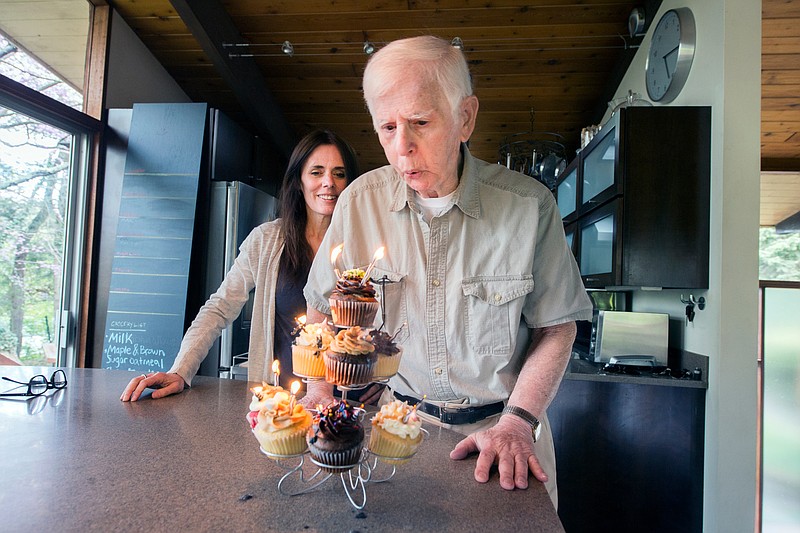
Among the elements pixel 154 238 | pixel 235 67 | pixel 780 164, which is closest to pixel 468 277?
pixel 154 238

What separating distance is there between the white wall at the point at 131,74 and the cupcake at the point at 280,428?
379 cm

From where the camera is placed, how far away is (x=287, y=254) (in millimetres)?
1998

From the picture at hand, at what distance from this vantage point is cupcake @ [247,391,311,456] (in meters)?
0.76

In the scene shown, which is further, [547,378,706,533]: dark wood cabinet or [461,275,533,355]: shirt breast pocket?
[547,378,706,533]: dark wood cabinet

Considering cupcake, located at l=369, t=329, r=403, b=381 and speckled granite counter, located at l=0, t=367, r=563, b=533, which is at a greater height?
cupcake, located at l=369, t=329, r=403, b=381

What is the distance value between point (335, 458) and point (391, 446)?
99mm

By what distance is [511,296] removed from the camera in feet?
3.73

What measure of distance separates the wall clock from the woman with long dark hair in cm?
184

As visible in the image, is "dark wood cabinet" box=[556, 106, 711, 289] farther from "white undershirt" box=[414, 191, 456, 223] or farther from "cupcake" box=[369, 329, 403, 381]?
"cupcake" box=[369, 329, 403, 381]

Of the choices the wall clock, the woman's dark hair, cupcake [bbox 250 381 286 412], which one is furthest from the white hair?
A: the wall clock

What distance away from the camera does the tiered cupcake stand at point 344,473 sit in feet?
2.49

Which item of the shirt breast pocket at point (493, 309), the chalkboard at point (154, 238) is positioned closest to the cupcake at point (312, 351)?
the shirt breast pocket at point (493, 309)

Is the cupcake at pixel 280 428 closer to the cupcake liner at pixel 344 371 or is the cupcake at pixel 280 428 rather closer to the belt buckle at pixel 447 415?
the cupcake liner at pixel 344 371

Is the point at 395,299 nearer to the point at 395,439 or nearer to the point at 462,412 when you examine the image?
the point at 462,412
